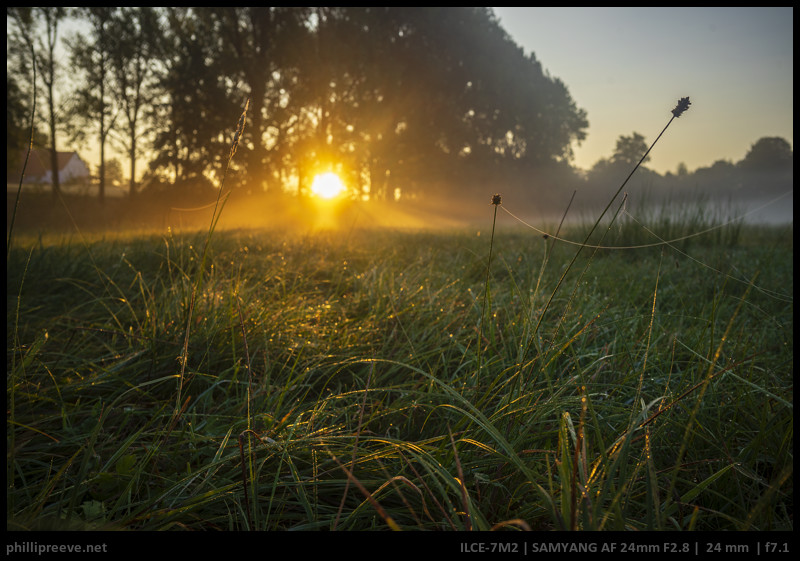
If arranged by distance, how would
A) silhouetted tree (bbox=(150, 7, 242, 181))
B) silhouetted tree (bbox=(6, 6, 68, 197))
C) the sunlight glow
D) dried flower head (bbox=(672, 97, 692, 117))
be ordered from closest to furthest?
dried flower head (bbox=(672, 97, 692, 117)) → silhouetted tree (bbox=(6, 6, 68, 197)) → silhouetted tree (bbox=(150, 7, 242, 181)) → the sunlight glow

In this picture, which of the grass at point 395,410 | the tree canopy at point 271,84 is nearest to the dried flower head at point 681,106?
the grass at point 395,410

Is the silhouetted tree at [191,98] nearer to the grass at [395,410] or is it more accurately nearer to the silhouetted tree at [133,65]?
the silhouetted tree at [133,65]

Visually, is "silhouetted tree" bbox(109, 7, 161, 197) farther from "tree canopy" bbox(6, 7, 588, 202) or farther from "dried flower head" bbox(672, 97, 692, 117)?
"dried flower head" bbox(672, 97, 692, 117)

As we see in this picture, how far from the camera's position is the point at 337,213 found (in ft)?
48.0

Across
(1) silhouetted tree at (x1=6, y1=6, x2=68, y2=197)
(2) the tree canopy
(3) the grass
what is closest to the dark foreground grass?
(3) the grass

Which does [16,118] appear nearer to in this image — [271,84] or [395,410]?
Result: [271,84]

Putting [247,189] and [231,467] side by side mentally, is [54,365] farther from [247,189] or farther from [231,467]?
[247,189]

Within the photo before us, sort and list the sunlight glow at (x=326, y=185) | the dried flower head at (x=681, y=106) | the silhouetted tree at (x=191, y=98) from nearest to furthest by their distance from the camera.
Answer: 1. the dried flower head at (x=681, y=106)
2. the silhouetted tree at (x=191, y=98)
3. the sunlight glow at (x=326, y=185)

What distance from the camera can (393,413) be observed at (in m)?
1.25

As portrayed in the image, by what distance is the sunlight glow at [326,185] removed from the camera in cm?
1698

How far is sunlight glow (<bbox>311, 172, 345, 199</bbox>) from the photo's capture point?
16984 mm

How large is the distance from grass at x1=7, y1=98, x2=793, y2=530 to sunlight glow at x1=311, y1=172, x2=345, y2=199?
14.9 metres

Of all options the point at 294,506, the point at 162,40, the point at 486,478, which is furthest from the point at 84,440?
the point at 162,40

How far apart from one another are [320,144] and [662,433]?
56.6 feet
